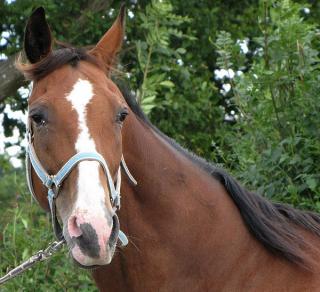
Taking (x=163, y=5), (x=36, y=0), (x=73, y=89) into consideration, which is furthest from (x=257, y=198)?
(x=36, y=0)

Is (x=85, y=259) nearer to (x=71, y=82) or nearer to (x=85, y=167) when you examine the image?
(x=85, y=167)

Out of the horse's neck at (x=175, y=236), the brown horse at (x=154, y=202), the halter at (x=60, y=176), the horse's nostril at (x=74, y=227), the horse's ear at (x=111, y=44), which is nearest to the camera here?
the horse's nostril at (x=74, y=227)

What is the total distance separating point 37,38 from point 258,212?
1265 millimetres

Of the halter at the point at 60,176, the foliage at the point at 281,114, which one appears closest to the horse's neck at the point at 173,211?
the halter at the point at 60,176

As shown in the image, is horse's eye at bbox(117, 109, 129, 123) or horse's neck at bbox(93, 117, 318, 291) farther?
horse's neck at bbox(93, 117, 318, 291)

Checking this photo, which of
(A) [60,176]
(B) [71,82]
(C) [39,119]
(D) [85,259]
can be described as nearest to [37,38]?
(B) [71,82]

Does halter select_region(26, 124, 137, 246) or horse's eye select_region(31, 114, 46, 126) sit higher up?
horse's eye select_region(31, 114, 46, 126)

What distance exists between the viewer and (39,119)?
354cm

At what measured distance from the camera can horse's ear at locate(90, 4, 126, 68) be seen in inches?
151

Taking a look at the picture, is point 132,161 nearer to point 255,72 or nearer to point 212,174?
point 212,174

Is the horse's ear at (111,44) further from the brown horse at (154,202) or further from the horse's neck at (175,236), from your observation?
the horse's neck at (175,236)

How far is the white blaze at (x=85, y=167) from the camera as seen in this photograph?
3.26m

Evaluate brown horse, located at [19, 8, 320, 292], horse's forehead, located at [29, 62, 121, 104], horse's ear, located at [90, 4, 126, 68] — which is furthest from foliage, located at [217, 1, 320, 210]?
horse's forehead, located at [29, 62, 121, 104]

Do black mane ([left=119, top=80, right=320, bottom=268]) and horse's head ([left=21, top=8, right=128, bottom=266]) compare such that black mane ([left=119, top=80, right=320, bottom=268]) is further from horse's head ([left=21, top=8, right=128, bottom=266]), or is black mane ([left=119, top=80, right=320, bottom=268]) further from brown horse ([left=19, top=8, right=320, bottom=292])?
horse's head ([left=21, top=8, right=128, bottom=266])
